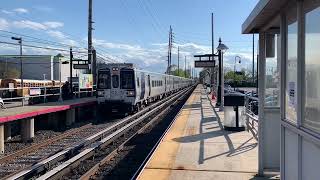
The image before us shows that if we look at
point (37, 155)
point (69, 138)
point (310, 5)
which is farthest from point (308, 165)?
point (69, 138)

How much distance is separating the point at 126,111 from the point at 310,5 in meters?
22.8

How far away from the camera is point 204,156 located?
A: 10.7 metres

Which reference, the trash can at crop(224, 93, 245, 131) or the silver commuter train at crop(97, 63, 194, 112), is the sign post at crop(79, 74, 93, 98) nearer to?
the silver commuter train at crop(97, 63, 194, 112)

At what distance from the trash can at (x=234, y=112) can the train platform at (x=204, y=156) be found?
37 cm

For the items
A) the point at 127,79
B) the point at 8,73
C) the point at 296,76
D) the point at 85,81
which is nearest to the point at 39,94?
the point at 127,79

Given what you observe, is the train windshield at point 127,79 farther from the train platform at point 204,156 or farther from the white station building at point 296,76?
the white station building at point 296,76

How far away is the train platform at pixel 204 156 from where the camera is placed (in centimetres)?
873

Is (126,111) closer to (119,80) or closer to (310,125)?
(119,80)

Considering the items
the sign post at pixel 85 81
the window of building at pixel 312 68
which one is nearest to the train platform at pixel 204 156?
the window of building at pixel 312 68

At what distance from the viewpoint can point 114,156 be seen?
1302 centimetres

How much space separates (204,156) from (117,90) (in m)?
17.0

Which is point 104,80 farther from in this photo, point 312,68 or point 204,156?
point 312,68

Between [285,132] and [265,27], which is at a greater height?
[265,27]

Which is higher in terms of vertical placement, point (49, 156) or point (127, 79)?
point (127, 79)
